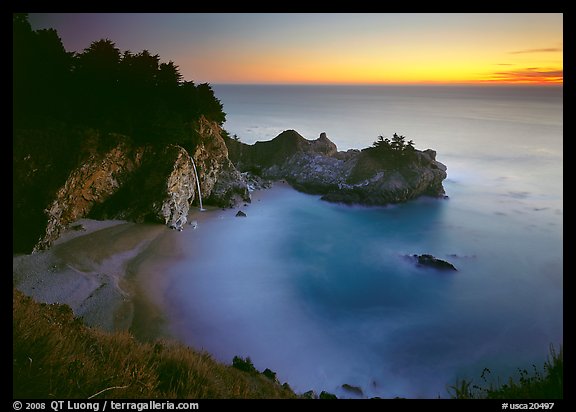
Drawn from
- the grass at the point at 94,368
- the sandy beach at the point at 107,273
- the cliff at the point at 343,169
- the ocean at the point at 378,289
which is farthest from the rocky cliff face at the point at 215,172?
the grass at the point at 94,368

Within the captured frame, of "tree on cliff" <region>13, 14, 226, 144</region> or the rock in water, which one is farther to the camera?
the rock in water

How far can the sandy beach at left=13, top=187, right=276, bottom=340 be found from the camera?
11.9 meters

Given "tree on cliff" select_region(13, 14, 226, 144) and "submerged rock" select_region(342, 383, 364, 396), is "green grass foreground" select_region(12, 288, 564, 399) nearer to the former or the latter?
"submerged rock" select_region(342, 383, 364, 396)

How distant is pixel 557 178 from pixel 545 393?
33.2m

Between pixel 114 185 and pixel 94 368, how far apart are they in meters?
16.7

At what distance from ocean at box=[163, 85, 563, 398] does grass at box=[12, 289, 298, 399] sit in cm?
602

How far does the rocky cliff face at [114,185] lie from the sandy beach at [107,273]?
0.79 meters

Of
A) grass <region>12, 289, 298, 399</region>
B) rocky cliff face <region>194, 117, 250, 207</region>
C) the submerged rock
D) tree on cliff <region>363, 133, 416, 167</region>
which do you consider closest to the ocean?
the submerged rock

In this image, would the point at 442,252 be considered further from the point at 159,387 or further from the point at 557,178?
the point at 557,178

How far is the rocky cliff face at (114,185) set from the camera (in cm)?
1480

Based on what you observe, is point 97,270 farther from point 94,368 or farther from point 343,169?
point 343,169

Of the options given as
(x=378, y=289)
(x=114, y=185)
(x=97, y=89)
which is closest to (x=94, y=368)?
(x=378, y=289)

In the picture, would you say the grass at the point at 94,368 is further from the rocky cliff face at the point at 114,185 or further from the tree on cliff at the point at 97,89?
the tree on cliff at the point at 97,89
